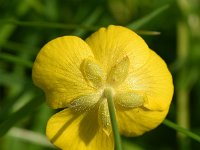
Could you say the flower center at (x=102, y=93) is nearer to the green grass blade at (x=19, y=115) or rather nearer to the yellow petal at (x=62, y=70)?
the yellow petal at (x=62, y=70)

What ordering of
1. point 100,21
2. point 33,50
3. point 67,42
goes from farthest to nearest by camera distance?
point 100,21
point 33,50
point 67,42

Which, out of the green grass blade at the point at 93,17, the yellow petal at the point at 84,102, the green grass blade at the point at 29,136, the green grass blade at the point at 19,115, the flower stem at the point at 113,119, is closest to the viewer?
the flower stem at the point at 113,119

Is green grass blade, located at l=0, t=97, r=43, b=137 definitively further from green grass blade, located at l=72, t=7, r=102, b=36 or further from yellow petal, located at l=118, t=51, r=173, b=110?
green grass blade, located at l=72, t=7, r=102, b=36

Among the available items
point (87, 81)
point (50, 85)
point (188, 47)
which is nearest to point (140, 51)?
point (87, 81)

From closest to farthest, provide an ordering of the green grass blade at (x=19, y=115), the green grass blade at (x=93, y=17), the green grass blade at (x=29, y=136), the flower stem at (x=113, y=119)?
the flower stem at (x=113, y=119) < the green grass blade at (x=19, y=115) < the green grass blade at (x=29, y=136) < the green grass blade at (x=93, y=17)

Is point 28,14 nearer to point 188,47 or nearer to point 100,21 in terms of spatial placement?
point 100,21

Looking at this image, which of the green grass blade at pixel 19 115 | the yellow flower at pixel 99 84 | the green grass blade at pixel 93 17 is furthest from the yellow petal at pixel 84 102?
the green grass blade at pixel 93 17
